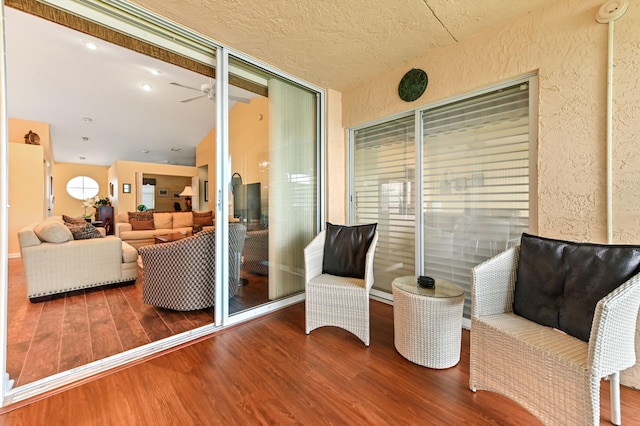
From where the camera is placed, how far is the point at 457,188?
7.70ft

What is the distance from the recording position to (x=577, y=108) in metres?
1.69

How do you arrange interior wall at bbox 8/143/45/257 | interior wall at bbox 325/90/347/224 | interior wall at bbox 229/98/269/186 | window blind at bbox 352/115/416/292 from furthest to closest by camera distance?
interior wall at bbox 8/143/45/257 < interior wall at bbox 325/90/347/224 < window blind at bbox 352/115/416/292 < interior wall at bbox 229/98/269/186

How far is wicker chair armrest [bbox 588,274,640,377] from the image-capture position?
3.41 feet

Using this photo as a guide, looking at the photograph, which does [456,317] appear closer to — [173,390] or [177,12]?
[173,390]

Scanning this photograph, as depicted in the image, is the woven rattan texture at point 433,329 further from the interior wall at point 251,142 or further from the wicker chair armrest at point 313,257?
the interior wall at point 251,142

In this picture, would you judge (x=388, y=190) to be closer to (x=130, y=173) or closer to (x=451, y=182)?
(x=451, y=182)

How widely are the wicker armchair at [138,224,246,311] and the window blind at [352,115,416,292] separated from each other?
1.48 meters

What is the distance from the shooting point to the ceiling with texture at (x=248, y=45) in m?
1.83

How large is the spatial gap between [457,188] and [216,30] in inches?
94.6

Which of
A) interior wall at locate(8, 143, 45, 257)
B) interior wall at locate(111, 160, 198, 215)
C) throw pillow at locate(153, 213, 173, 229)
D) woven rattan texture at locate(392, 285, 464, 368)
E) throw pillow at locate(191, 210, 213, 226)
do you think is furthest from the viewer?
interior wall at locate(111, 160, 198, 215)

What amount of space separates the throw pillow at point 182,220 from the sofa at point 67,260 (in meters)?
3.14

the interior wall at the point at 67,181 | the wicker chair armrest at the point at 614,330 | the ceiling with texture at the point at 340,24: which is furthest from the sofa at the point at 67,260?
the interior wall at the point at 67,181

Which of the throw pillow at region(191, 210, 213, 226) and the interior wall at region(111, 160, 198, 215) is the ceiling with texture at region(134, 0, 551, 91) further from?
the interior wall at region(111, 160, 198, 215)

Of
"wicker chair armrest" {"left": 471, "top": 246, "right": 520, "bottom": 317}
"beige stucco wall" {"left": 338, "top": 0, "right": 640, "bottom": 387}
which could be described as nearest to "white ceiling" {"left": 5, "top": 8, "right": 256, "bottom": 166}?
"beige stucco wall" {"left": 338, "top": 0, "right": 640, "bottom": 387}
